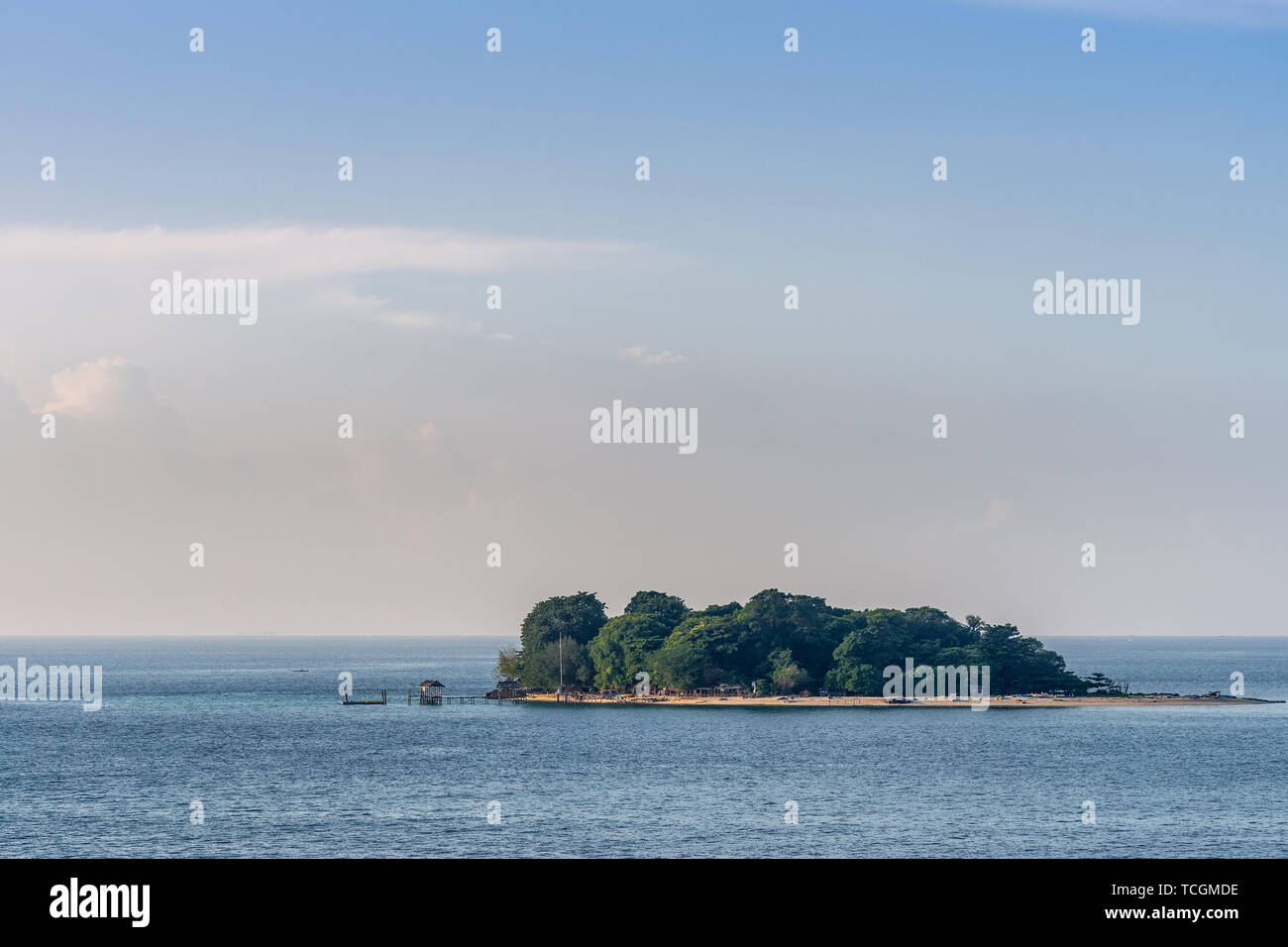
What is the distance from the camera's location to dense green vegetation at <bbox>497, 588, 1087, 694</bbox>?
16925cm

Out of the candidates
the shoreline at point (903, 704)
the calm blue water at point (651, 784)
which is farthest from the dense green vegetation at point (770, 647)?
the calm blue water at point (651, 784)

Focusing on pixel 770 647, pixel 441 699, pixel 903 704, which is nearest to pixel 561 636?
pixel 441 699

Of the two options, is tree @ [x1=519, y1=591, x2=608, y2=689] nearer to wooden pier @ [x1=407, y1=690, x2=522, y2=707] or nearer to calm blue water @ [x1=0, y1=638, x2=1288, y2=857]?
wooden pier @ [x1=407, y1=690, x2=522, y2=707]

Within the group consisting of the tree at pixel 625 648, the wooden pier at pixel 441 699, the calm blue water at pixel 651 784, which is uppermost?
the tree at pixel 625 648

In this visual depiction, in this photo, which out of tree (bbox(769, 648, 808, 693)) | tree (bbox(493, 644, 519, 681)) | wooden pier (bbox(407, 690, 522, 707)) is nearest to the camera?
tree (bbox(769, 648, 808, 693))

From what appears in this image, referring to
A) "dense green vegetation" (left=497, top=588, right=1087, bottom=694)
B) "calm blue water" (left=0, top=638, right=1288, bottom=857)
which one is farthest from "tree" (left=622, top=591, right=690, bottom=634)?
"calm blue water" (left=0, top=638, right=1288, bottom=857)

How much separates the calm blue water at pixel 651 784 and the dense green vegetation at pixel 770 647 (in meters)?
15.3

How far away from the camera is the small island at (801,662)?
551 ft

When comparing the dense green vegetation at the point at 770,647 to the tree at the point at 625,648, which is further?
the tree at the point at 625,648

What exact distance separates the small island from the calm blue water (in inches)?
538

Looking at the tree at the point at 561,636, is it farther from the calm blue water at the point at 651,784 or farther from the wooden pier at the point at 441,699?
the calm blue water at the point at 651,784

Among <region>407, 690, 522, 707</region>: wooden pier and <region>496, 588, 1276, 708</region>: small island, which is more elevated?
<region>496, 588, 1276, 708</region>: small island
